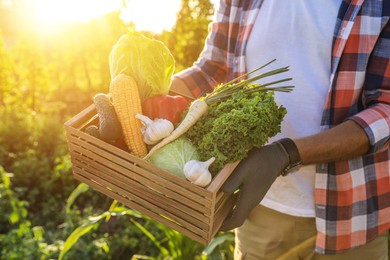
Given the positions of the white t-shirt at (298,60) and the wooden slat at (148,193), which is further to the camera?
the white t-shirt at (298,60)

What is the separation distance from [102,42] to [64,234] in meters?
5.10

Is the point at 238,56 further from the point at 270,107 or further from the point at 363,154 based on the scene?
the point at 363,154

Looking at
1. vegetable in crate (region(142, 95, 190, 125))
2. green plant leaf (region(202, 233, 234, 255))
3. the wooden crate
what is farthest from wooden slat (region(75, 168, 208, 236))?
green plant leaf (region(202, 233, 234, 255))

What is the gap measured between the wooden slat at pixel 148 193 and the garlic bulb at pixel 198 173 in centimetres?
7

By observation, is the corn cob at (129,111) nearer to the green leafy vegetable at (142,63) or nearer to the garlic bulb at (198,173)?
the green leafy vegetable at (142,63)

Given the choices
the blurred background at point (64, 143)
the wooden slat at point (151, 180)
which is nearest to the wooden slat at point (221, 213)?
the wooden slat at point (151, 180)

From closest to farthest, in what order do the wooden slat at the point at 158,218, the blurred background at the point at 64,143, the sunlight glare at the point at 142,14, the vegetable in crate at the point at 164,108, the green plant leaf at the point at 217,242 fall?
the wooden slat at the point at 158,218 < the vegetable in crate at the point at 164,108 < the sunlight glare at the point at 142,14 < the green plant leaf at the point at 217,242 < the blurred background at the point at 64,143

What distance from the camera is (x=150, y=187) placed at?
129cm

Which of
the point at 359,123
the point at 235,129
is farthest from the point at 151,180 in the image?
the point at 359,123

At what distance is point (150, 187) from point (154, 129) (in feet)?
0.54

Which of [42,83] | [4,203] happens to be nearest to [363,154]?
[4,203]

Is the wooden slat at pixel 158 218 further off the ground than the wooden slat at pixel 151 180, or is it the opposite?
the wooden slat at pixel 151 180

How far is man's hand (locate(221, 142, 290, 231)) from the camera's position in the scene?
1.26 metres

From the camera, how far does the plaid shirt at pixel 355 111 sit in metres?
1.45
